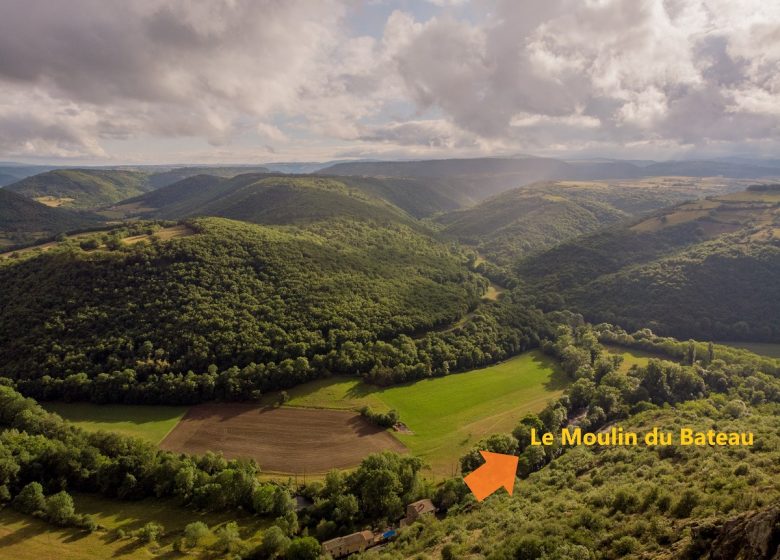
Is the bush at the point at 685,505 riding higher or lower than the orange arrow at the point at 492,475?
higher

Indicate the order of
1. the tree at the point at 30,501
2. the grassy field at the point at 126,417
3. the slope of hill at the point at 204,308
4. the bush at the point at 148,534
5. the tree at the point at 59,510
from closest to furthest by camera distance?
the bush at the point at 148,534 < the tree at the point at 59,510 < the tree at the point at 30,501 < the grassy field at the point at 126,417 < the slope of hill at the point at 204,308

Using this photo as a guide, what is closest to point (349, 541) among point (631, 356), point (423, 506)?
point (423, 506)

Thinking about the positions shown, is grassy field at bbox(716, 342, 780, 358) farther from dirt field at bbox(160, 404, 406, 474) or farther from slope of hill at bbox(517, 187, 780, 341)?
dirt field at bbox(160, 404, 406, 474)

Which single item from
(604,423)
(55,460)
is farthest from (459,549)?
(55,460)

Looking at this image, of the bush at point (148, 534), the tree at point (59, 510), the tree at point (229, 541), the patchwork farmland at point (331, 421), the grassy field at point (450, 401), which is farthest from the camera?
the grassy field at point (450, 401)

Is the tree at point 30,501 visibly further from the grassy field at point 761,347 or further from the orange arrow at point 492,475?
the grassy field at point 761,347

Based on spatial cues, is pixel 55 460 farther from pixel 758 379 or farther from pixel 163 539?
pixel 758 379

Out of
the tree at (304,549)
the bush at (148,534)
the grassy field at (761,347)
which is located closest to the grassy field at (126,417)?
the bush at (148,534)
